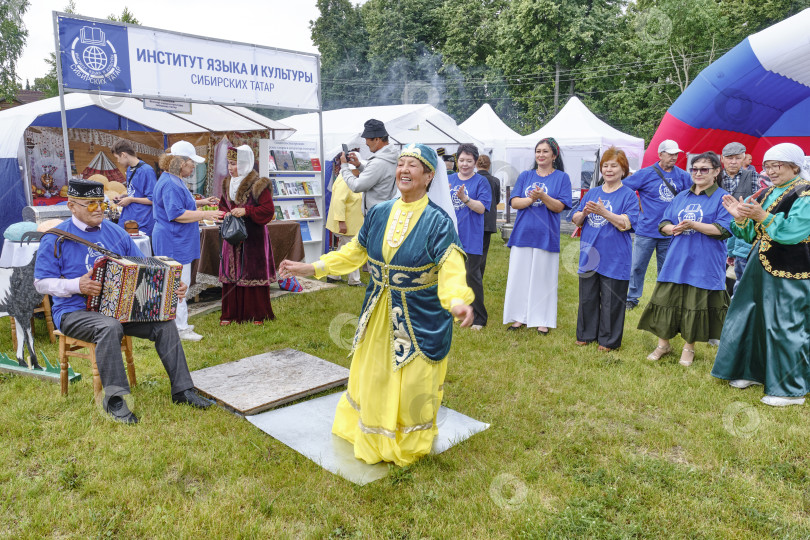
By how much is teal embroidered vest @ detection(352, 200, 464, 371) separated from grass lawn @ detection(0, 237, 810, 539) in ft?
2.52

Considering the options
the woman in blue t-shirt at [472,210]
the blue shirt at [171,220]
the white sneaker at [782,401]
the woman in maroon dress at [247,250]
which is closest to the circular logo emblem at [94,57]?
the blue shirt at [171,220]

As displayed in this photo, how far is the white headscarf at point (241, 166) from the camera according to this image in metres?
6.17

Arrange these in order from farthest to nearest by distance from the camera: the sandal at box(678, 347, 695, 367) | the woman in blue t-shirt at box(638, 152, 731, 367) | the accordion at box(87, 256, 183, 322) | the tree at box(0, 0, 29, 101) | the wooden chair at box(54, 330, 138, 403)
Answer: the tree at box(0, 0, 29, 101)
the sandal at box(678, 347, 695, 367)
the woman in blue t-shirt at box(638, 152, 731, 367)
the wooden chair at box(54, 330, 138, 403)
the accordion at box(87, 256, 183, 322)

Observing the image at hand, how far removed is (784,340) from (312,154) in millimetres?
7643

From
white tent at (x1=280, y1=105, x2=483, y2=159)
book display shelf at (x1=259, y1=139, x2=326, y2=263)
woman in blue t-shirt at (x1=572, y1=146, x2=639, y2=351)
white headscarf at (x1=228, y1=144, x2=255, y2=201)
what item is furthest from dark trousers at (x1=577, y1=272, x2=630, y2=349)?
white tent at (x1=280, y1=105, x2=483, y2=159)

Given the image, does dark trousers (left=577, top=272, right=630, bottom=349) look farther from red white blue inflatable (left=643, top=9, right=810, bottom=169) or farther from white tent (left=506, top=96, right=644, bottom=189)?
white tent (left=506, top=96, right=644, bottom=189)

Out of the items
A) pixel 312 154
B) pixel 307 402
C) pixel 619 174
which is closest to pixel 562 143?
pixel 312 154

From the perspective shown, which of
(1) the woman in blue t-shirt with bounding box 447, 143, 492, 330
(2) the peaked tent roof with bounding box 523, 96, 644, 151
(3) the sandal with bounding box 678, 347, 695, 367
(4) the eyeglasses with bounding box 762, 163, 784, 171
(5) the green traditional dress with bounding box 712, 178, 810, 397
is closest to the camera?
(5) the green traditional dress with bounding box 712, 178, 810, 397

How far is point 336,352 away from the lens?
222 inches

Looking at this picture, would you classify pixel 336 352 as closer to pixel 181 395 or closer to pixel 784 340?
pixel 181 395

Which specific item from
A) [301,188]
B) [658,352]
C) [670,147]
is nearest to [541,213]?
[658,352]

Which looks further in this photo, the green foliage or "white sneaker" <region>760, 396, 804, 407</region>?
the green foliage

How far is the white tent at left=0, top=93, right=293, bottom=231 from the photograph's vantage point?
802 centimetres

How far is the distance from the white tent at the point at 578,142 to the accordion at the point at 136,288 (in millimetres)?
14937
